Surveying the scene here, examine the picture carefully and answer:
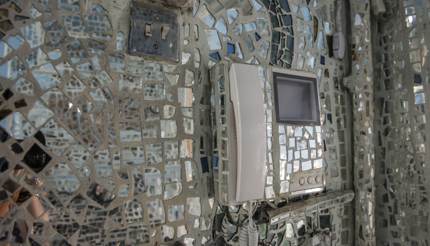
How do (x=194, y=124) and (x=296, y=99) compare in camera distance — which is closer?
(x=194, y=124)

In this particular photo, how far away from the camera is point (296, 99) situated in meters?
1.27

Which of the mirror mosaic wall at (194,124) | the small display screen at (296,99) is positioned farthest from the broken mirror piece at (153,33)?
the small display screen at (296,99)

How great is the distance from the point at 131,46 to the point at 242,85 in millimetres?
340

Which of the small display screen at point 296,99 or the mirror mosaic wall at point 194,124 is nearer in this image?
the mirror mosaic wall at point 194,124

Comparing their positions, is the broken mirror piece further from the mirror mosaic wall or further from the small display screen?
the small display screen

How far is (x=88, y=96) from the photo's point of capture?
0.94 meters

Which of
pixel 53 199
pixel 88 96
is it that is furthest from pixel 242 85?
pixel 53 199

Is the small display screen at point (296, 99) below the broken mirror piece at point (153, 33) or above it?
below

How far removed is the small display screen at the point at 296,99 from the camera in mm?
1195

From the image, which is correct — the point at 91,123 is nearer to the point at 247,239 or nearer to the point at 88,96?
the point at 88,96

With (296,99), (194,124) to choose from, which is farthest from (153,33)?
(296,99)

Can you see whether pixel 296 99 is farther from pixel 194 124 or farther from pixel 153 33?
pixel 153 33

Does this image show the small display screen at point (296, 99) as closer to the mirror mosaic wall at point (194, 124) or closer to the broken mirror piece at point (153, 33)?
the mirror mosaic wall at point (194, 124)

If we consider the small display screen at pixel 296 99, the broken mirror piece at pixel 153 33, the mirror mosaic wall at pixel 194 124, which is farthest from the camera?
the small display screen at pixel 296 99
